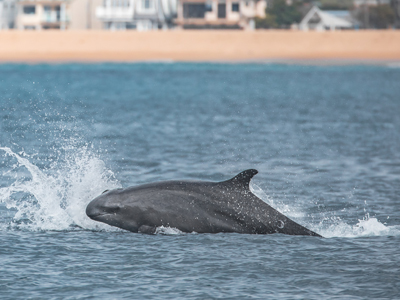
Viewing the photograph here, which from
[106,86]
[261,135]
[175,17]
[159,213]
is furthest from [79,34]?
[159,213]

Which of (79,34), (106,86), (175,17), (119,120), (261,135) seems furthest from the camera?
(175,17)

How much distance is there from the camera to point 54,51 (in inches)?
4409

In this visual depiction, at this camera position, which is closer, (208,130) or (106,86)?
(208,130)

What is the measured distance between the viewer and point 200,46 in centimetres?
11412

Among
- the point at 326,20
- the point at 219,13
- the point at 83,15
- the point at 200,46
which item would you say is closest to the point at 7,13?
the point at 83,15

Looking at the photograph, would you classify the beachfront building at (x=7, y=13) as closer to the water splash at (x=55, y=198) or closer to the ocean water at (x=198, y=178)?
the ocean water at (x=198, y=178)

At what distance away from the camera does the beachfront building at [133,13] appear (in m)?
131

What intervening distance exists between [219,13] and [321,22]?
20.3 metres

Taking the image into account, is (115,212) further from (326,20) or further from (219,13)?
(326,20)

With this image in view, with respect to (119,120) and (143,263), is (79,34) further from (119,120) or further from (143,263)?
(143,263)

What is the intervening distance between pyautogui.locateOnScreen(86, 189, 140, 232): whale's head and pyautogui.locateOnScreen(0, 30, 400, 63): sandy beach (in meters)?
102

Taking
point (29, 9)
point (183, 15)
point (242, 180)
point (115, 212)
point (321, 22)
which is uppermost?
point (29, 9)

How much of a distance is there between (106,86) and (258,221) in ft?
181

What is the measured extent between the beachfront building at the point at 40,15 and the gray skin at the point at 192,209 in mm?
122821
